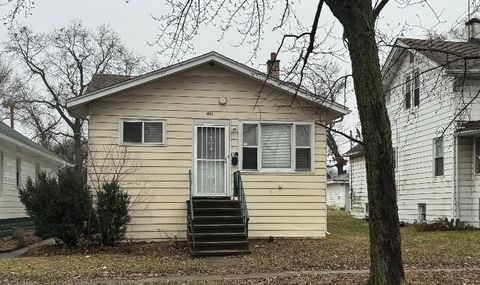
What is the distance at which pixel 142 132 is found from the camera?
14891 millimetres

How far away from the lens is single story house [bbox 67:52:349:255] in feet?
48.4

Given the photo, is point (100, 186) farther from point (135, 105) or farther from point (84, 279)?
point (84, 279)

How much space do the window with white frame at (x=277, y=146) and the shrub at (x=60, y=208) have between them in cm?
437

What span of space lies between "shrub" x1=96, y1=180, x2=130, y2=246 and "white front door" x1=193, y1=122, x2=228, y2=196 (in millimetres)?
2245

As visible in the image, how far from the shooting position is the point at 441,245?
1381cm

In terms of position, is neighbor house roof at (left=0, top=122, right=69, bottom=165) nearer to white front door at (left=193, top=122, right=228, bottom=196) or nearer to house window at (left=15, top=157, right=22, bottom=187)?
house window at (left=15, top=157, right=22, bottom=187)

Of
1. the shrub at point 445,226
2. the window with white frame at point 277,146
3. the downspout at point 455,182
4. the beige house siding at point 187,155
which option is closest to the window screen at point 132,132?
the beige house siding at point 187,155

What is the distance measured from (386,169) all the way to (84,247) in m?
8.99

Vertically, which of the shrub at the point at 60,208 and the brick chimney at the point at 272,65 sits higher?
the brick chimney at the point at 272,65

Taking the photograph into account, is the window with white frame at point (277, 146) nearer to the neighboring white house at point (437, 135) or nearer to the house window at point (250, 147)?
the house window at point (250, 147)

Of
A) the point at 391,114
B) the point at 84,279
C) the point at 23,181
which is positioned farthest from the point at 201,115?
the point at 391,114

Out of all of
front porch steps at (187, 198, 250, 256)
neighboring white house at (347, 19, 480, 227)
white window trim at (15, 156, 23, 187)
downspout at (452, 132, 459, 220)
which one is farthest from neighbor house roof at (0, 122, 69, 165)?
downspout at (452, 132, 459, 220)

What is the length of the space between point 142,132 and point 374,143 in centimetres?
892

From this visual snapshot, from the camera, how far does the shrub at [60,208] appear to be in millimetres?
13359
